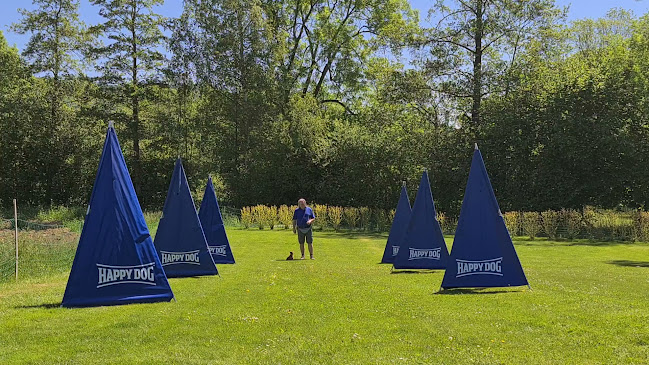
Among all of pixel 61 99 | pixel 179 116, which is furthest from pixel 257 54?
pixel 61 99

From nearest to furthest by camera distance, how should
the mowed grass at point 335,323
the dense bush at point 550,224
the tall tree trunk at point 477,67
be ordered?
the mowed grass at point 335,323 → the dense bush at point 550,224 → the tall tree trunk at point 477,67

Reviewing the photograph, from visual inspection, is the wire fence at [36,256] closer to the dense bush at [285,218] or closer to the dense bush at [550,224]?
the dense bush at [285,218]

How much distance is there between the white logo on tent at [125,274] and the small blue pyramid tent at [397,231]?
7.44 m

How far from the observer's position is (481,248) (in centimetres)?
938

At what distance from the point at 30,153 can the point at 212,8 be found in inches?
649

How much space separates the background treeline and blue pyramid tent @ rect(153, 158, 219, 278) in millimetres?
22965

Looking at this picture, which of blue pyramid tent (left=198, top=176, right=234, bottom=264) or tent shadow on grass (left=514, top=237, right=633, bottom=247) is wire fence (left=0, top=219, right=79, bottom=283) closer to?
blue pyramid tent (left=198, top=176, right=234, bottom=264)

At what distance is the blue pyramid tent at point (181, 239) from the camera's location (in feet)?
36.7

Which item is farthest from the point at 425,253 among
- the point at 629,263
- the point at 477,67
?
the point at 477,67

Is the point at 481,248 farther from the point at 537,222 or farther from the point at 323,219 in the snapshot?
the point at 323,219

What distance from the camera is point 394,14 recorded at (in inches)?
1650

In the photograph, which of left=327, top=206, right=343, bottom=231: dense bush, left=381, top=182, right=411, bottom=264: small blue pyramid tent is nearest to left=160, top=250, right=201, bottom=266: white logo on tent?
left=381, top=182, right=411, bottom=264: small blue pyramid tent

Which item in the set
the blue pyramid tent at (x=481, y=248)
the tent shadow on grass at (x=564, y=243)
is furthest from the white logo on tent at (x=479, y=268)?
the tent shadow on grass at (x=564, y=243)

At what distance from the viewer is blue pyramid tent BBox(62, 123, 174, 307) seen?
25.5ft
